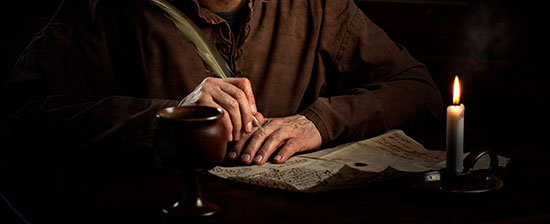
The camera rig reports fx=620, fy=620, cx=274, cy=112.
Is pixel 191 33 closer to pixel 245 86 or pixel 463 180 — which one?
pixel 245 86

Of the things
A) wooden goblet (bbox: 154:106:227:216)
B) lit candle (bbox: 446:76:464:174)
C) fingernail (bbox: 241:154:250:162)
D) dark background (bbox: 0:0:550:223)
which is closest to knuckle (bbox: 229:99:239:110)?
fingernail (bbox: 241:154:250:162)

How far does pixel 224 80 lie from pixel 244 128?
11 centimetres

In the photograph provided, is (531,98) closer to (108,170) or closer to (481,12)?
(481,12)

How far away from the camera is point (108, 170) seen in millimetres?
1246

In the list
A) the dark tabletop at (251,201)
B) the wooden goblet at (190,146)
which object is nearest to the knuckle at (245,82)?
the dark tabletop at (251,201)

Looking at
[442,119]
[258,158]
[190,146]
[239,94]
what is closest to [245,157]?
[258,158]

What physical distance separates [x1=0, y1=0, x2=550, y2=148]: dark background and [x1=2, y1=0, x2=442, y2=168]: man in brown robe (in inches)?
30.2

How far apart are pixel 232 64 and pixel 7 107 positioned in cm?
61

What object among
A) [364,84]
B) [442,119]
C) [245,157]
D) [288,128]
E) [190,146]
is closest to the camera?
[190,146]

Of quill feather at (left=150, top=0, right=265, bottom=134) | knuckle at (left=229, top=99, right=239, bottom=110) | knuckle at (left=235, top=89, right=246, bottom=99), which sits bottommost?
knuckle at (left=229, top=99, right=239, bottom=110)

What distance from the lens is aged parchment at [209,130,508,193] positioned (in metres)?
1.12

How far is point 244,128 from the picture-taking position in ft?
4.43

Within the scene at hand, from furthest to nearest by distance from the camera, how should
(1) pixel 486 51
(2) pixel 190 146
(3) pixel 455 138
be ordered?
(1) pixel 486 51
(3) pixel 455 138
(2) pixel 190 146

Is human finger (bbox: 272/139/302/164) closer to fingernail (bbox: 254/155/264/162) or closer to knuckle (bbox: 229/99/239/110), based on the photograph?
fingernail (bbox: 254/155/264/162)
